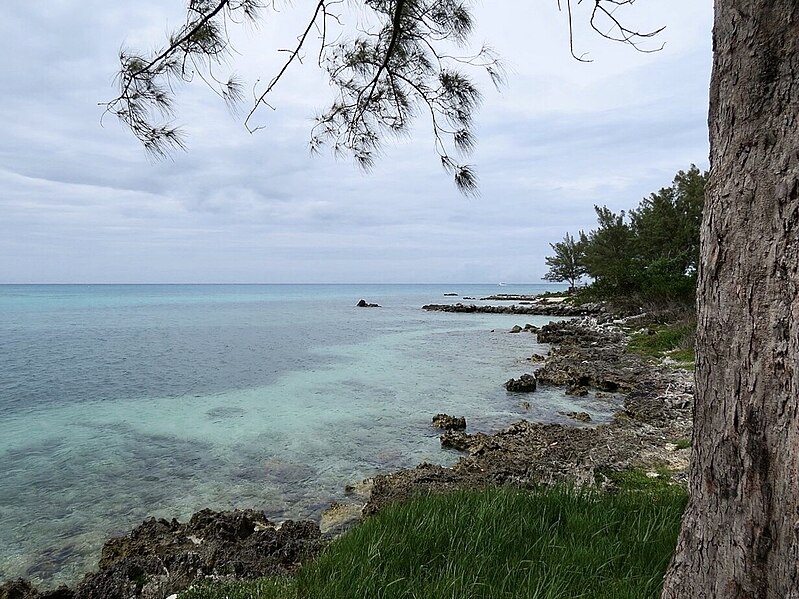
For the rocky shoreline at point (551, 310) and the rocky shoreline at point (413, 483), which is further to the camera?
the rocky shoreline at point (551, 310)

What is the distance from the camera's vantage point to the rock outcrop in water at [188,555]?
4.28m

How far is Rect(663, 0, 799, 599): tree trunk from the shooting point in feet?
6.04

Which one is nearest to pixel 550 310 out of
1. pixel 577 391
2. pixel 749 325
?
pixel 577 391

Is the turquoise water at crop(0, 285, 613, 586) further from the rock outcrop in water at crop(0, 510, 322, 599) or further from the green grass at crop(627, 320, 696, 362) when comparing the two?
the green grass at crop(627, 320, 696, 362)

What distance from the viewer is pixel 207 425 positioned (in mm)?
10992

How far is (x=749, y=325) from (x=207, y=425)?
11.0 m

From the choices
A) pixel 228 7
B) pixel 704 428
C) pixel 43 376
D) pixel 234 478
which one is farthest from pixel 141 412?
pixel 704 428

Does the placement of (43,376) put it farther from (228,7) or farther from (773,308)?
(773,308)

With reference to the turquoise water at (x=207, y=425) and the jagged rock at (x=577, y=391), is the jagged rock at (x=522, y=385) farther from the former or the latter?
the jagged rock at (x=577, y=391)

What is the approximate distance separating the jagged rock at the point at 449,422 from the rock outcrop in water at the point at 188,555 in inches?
189

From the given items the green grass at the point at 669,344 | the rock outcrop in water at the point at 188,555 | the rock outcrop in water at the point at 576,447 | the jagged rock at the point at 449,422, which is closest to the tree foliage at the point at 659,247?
the green grass at the point at 669,344

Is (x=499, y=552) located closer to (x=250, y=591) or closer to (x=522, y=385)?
(x=250, y=591)

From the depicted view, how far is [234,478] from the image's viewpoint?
25.0ft

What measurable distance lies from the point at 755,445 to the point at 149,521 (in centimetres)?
609
